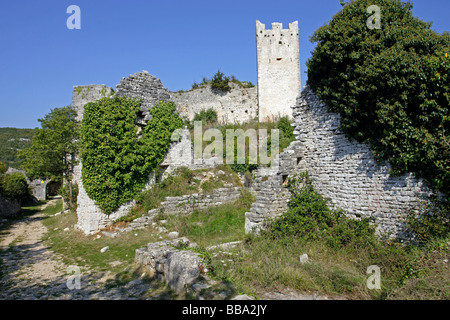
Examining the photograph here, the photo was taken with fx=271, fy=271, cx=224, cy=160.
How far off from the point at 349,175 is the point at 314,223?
1.61m

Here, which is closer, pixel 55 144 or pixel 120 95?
pixel 120 95

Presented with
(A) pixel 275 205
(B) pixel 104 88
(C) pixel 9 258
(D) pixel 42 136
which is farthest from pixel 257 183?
(D) pixel 42 136

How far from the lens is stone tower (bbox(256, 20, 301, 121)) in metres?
25.5

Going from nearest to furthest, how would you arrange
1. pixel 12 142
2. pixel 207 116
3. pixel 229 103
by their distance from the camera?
1. pixel 207 116
2. pixel 229 103
3. pixel 12 142

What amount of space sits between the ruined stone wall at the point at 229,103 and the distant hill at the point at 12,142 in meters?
38.9

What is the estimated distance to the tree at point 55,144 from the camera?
55.0ft

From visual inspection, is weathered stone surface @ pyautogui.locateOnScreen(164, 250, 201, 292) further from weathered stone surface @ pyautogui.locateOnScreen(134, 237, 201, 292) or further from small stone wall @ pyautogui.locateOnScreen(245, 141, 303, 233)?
small stone wall @ pyautogui.locateOnScreen(245, 141, 303, 233)

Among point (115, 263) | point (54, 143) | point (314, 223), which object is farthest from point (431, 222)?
point (54, 143)

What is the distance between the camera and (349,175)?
725 cm

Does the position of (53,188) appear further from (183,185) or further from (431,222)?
(431,222)

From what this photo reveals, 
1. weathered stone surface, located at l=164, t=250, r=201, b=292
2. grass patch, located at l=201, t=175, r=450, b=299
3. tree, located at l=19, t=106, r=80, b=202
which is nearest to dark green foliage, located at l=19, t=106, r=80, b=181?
tree, located at l=19, t=106, r=80, b=202

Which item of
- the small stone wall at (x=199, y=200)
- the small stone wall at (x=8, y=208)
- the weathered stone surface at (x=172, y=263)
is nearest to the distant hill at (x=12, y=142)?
the small stone wall at (x=8, y=208)
